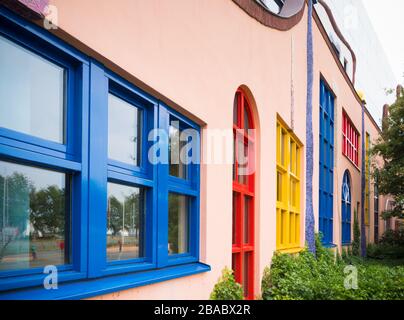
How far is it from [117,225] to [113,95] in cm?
104

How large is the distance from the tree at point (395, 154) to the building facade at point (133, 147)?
1381cm

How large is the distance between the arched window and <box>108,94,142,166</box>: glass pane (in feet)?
54.6

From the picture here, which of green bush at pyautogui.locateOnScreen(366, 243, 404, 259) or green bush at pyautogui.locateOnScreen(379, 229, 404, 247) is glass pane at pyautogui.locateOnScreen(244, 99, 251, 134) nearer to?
green bush at pyautogui.locateOnScreen(366, 243, 404, 259)

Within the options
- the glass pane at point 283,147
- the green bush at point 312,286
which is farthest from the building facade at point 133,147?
the glass pane at point 283,147

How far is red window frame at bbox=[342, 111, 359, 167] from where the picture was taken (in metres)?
19.8

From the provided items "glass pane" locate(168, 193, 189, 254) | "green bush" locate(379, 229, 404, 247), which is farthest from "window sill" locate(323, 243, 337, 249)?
"glass pane" locate(168, 193, 189, 254)

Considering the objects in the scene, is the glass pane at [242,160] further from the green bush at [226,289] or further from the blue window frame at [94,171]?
the blue window frame at [94,171]

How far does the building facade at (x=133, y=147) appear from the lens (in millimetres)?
2869

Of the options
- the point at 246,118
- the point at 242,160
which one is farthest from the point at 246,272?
the point at 246,118

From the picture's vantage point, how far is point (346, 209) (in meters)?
20.3

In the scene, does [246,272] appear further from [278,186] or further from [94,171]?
[94,171]

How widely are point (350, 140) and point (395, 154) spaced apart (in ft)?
6.42

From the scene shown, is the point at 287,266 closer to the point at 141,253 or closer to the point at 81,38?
the point at 141,253
